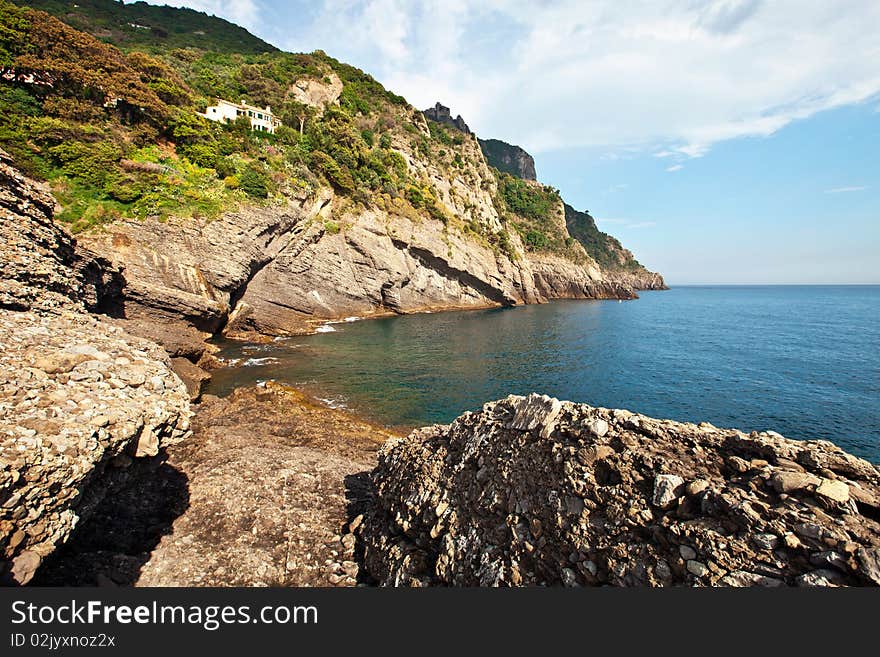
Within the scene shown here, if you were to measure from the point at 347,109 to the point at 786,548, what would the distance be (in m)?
85.5

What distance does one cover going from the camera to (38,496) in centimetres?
479

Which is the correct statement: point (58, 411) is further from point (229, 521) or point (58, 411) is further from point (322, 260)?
point (322, 260)

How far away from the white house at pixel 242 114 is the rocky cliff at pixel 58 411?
4952 cm

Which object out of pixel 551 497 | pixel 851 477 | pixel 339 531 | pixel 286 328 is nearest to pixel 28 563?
pixel 339 531

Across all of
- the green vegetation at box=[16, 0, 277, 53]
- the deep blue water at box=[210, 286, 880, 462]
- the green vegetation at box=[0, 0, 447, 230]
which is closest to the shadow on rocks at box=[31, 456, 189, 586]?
the deep blue water at box=[210, 286, 880, 462]

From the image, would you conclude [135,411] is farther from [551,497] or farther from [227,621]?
[551,497]

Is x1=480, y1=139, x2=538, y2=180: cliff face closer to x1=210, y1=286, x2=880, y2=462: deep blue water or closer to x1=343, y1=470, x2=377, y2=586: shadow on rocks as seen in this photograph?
x1=210, y1=286, x2=880, y2=462: deep blue water

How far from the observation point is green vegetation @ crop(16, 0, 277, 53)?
72062 mm

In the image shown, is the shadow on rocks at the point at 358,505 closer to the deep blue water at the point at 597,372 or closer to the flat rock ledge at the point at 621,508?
the flat rock ledge at the point at 621,508

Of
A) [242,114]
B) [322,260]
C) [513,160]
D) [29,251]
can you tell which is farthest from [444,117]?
[29,251]

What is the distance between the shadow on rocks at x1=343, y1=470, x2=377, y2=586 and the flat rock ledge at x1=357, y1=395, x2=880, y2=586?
0.89ft

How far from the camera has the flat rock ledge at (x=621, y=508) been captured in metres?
4.05

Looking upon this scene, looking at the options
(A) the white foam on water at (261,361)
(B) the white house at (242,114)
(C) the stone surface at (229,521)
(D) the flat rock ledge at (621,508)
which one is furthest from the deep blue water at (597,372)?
(B) the white house at (242,114)

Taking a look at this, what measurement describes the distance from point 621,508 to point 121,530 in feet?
38.1
